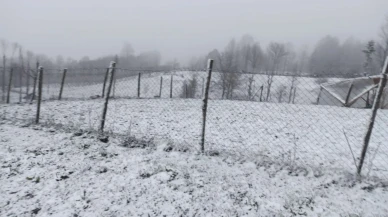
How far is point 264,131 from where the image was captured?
839 cm

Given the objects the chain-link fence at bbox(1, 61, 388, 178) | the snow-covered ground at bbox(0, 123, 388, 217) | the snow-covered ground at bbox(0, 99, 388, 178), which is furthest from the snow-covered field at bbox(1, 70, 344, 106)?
the snow-covered ground at bbox(0, 123, 388, 217)

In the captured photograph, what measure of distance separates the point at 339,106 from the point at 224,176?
44.9 feet

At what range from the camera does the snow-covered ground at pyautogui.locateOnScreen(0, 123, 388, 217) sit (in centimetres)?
297

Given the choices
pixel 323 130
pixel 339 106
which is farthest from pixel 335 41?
pixel 323 130

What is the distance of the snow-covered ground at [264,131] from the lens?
18.3 feet

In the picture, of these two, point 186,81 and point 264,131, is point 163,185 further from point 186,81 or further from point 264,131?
point 186,81

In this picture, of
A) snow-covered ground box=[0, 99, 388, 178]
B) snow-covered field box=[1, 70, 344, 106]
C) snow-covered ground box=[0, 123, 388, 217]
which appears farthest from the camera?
snow-covered field box=[1, 70, 344, 106]

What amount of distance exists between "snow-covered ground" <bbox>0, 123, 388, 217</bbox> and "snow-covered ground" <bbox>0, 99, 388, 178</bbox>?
29.2 inches

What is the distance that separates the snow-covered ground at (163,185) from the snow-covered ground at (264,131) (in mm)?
740

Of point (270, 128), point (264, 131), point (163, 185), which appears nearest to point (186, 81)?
point (270, 128)

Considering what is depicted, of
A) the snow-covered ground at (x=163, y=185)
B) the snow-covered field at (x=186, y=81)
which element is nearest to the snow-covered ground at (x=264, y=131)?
the snow-covered ground at (x=163, y=185)

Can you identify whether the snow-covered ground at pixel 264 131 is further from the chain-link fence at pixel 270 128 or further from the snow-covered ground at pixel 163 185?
the snow-covered ground at pixel 163 185

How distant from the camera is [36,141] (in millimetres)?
4965

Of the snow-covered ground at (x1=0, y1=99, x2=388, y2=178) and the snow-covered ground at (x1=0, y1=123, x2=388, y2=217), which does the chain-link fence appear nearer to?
the snow-covered ground at (x1=0, y1=99, x2=388, y2=178)
